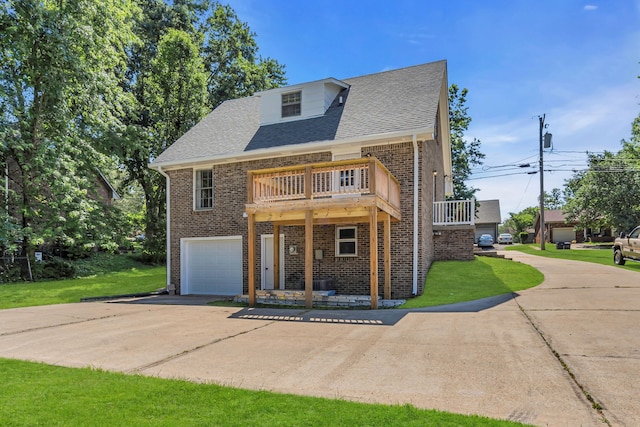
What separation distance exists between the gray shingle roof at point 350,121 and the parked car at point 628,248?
9859 millimetres

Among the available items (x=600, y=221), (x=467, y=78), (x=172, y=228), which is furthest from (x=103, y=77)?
(x=600, y=221)

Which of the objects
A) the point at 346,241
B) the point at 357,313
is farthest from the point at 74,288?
the point at 357,313

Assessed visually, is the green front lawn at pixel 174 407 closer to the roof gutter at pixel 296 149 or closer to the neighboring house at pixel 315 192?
the neighboring house at pixel 315 192

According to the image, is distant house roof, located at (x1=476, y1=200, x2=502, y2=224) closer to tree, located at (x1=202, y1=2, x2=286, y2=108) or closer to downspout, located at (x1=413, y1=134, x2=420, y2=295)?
tree, located at (x1=202, y1=2, x2=286, y2=108)

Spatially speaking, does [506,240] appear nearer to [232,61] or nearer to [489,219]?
[489,219]

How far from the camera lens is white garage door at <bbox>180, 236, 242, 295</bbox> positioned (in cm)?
1385

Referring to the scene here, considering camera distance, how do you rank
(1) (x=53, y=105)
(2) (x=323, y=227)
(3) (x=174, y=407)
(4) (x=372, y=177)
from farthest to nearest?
(1) (x=53, y=105)
(2) (x=323, y=227)
(4) (x=372, y=177)
(3) (x=174, y=407)

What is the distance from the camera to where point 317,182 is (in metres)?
10.8

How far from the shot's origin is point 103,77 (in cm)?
1847

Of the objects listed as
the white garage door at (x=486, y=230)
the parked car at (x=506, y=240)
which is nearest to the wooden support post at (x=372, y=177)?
the parked car at (x=506, y=240)

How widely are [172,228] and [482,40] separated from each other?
12.5 meters

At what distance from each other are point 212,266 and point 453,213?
9212 mm

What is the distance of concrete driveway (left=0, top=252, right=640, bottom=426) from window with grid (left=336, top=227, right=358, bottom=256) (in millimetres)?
3011

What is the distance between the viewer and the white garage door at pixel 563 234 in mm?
47094
